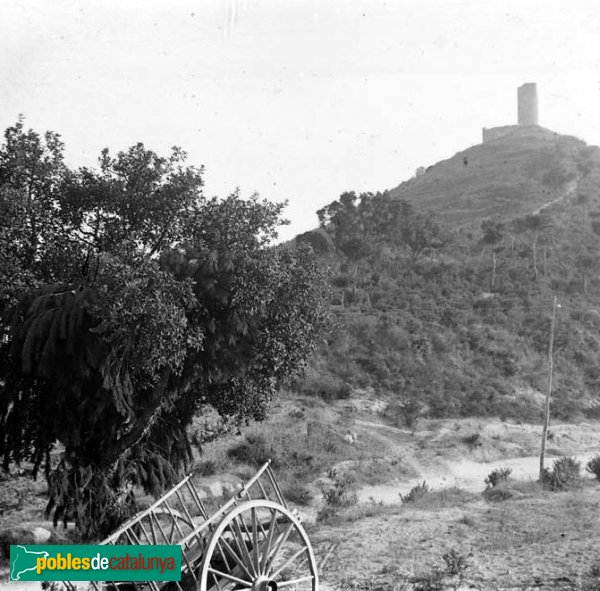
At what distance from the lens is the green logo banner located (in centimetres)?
710

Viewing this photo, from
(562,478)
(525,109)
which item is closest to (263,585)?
(562,478)

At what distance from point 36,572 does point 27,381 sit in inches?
213

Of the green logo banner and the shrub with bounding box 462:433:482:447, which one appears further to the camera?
the shrub with bounding box 462:433:482:447

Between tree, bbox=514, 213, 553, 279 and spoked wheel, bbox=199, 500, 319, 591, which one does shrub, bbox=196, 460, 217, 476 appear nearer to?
spoked wheel, bbox=199, 500, 319, 591

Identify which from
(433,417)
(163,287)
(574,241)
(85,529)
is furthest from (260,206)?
(574,241)

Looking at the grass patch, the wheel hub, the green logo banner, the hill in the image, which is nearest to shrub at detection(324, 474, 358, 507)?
the grass patch

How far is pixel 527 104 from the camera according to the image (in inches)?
4747

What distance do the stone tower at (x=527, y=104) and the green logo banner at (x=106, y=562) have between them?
4888 inches

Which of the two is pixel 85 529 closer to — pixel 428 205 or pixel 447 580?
Answer: pixel 447 580

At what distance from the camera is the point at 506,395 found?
34.8m

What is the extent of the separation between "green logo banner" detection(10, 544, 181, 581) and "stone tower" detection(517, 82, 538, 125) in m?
124

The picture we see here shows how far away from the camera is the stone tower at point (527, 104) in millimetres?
118875

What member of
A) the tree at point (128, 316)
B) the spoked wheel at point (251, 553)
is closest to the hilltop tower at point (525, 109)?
the tree at point (128, 316)

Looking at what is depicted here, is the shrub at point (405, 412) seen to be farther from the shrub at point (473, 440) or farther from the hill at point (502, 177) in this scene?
the hill at point (502, 177)
